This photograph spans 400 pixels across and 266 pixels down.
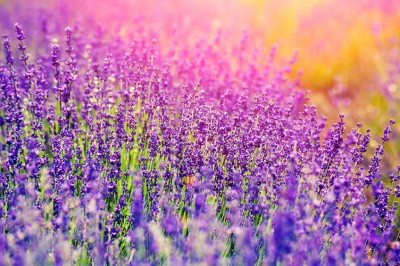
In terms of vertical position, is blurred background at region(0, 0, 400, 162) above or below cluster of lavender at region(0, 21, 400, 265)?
above

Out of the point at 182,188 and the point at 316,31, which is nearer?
the point at 182,188

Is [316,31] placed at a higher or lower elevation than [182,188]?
higher

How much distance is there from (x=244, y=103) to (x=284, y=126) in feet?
1.23

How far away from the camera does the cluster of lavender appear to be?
8.77ft

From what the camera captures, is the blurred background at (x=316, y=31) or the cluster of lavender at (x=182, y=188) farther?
the blurred background at (x=316, y=31)

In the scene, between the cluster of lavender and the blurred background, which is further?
the blurred background

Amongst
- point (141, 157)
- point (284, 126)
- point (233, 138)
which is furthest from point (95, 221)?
point (284, 126)

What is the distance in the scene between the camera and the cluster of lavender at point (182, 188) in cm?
267

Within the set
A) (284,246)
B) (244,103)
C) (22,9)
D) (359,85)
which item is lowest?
(284,246)

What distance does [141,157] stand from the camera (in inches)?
134

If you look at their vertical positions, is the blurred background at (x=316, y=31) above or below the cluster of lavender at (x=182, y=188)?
above

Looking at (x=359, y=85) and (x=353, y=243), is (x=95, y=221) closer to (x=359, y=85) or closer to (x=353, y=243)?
(x=353, y=243)

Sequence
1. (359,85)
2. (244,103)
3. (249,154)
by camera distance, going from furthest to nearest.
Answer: (359,85) → (244,103) → (249,154)

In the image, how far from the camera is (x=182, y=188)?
3.38 m
